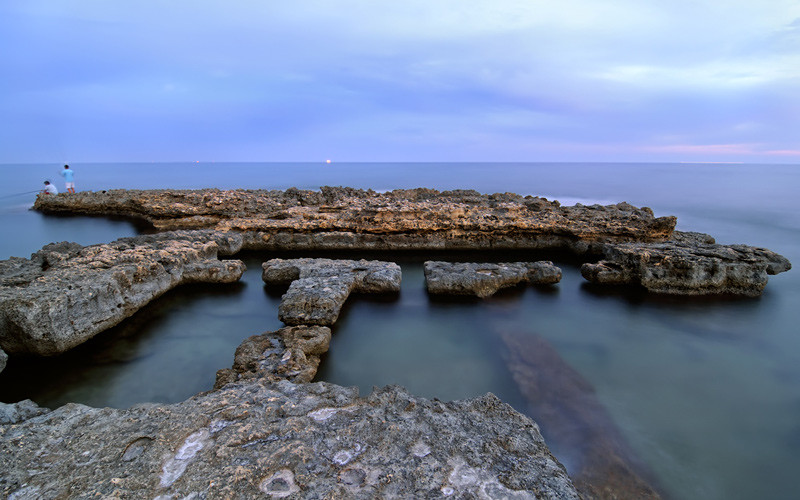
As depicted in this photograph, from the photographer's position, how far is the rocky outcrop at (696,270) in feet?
22.7

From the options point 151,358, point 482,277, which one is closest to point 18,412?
point 151,358

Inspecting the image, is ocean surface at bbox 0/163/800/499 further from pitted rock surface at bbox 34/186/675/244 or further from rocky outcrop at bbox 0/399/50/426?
pitted rock surface at bbox 34/186/675/244

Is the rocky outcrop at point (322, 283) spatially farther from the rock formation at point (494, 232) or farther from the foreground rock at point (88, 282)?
the rock formation at point (494, 232)

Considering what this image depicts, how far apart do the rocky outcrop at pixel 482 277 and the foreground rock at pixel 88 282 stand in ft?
13.0

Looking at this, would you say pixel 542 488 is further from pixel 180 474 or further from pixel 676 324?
pixel 676 324

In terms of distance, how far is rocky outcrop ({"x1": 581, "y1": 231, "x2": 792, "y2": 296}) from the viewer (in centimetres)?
692

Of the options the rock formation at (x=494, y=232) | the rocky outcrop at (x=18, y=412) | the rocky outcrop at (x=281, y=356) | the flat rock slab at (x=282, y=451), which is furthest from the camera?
the rock formation at (x=494, y=232)

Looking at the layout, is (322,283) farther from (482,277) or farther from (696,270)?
(696,270)

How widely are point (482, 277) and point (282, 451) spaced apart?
488cm

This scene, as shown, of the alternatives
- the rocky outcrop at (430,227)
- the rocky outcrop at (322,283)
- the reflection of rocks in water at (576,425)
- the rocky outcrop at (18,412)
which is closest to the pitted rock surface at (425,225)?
the rocky outcrop at (430,227)

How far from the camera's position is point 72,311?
4.79 meters

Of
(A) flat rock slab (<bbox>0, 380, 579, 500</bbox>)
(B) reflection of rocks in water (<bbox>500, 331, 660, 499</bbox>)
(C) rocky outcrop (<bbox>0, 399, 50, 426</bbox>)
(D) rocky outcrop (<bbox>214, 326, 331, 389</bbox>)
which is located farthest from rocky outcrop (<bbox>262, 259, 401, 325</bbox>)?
(C) rocky outcrop (<bbox>0, 399, 50, 426</bbox>)

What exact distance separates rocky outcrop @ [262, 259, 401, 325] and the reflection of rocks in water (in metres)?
2.56

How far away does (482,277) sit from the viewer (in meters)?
6.75
